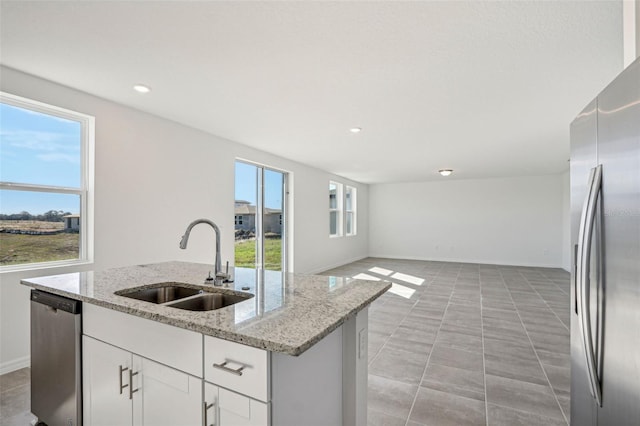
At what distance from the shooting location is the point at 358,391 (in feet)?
4.96

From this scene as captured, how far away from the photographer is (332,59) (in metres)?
2.31

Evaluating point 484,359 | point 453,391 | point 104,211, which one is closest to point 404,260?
point 484,359

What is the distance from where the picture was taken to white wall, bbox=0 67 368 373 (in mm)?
2621

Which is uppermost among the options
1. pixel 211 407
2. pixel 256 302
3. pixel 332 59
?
pixel 332 59

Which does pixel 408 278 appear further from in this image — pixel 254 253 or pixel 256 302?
pixel 256 302

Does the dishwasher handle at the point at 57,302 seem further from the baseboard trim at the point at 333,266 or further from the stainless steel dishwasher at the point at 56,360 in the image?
the baseboard trim at the point at 333,266

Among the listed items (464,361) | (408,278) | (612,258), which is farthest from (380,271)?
(612,258)

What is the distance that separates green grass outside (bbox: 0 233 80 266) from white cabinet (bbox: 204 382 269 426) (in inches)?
103

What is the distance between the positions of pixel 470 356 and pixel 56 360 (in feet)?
10.4

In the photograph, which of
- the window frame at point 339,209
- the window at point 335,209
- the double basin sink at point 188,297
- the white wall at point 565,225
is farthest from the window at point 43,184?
the white wall at point 565,225

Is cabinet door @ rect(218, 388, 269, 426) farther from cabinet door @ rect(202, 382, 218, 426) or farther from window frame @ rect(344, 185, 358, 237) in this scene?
window frame @ rect(344, 185, 358, 237)

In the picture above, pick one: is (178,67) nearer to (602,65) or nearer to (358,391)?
(358,391)

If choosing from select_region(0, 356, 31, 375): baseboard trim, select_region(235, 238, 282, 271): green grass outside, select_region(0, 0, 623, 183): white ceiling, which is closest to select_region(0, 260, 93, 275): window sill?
select_region(0, 356, 31, 375): baseboard trim

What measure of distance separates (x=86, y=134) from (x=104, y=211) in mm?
771
